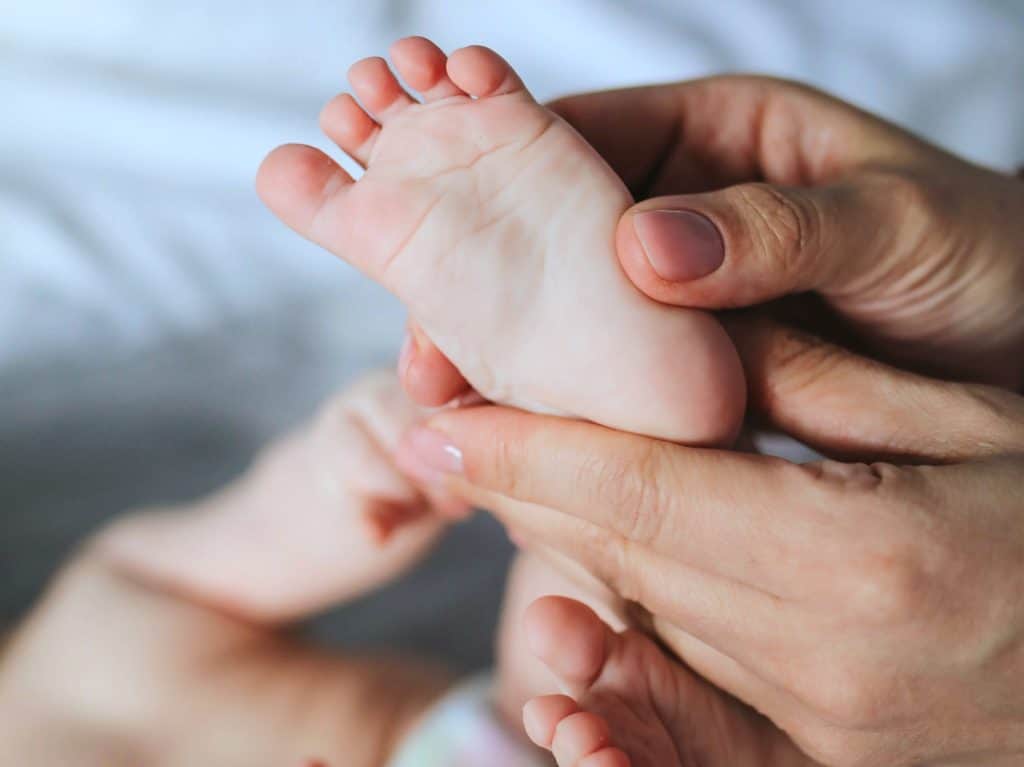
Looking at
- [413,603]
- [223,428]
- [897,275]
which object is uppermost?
[897,275]

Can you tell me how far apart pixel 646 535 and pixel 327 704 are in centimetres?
47

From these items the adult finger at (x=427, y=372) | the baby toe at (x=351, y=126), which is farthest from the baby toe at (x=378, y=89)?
the adult finger at (x=427, y=372)

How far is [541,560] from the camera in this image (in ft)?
2.81

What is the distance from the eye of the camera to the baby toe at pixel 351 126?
62cm

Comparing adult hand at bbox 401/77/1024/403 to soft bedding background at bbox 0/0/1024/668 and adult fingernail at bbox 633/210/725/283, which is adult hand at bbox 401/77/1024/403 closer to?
adult fingernail at bbox 633/210/725/283

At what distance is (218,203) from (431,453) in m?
0.70

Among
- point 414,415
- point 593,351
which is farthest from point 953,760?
point 414,415

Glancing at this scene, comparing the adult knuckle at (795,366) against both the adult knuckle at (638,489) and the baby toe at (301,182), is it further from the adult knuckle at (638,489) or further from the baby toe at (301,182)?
the baby toe at (301,182)

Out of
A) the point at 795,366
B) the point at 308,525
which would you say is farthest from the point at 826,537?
the point at 308,525

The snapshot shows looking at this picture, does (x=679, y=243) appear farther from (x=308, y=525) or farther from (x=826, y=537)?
(x=308, y=525)

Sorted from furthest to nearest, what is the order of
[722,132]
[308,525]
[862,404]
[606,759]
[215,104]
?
1. [215,104]
2. [308,525]
3. [722,132]
4. [862,404]
5. [606,759]

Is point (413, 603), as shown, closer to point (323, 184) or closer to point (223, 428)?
point (223, 428)

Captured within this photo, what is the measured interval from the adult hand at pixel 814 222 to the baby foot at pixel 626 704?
183 millimetres

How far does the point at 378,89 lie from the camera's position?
2.03ft
